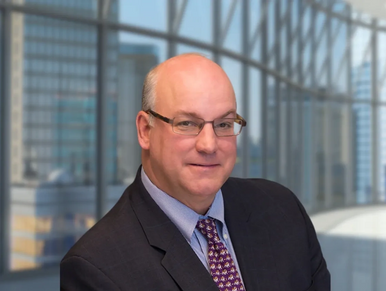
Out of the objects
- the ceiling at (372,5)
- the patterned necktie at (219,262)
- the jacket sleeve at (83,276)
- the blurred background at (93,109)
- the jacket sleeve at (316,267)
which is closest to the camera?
the jacket sleeve at (83,276)

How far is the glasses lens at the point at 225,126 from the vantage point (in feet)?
3.79

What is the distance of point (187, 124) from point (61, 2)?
4.81 metres

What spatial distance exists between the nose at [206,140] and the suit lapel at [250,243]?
29 centimetres

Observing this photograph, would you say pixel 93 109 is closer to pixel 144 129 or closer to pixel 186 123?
pixel 144 129

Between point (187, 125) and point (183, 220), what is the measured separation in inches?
9.3

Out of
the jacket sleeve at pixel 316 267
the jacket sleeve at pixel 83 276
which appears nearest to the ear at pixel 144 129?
the jacket sleeve at pixel 83 276

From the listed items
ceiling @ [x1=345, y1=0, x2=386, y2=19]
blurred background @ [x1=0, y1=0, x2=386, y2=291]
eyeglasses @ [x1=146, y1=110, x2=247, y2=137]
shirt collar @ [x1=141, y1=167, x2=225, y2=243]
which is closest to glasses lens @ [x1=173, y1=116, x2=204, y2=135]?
eyeglasses @ [x1=146, y1=110, x2=247, y2=137]

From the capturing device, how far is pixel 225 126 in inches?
46.2

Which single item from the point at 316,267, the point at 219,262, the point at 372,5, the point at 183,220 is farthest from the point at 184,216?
the point at 372,5

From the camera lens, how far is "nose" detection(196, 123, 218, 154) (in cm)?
113

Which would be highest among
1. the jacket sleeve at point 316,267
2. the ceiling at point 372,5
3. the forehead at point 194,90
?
the ceiling at point 372,5

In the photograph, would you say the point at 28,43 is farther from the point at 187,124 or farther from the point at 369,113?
the point at 369,113

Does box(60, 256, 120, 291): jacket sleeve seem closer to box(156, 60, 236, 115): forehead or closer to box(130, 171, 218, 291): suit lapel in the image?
box(130, 171, 218, 291): suit lapel

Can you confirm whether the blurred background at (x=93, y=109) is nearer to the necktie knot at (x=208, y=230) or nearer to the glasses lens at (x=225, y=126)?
the necktie knot at (x=208, y=230)
